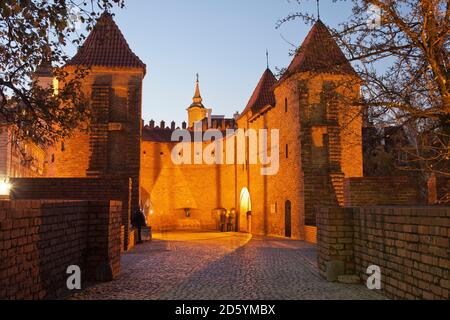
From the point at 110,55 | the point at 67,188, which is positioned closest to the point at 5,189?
the point at 67,188

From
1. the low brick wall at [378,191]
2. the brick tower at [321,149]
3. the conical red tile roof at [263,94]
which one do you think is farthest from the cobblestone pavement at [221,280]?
the conical red tile roof at [263,94]

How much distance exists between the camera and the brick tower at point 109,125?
2373 cm

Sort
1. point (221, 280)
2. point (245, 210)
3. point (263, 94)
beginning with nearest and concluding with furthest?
point (221, 280)
point (263, 94)
point (245, 210)

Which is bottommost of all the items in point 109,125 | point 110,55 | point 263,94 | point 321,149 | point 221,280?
point 221,280

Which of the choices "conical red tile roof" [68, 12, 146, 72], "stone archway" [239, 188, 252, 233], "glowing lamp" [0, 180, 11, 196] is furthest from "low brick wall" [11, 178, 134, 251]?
"stone archway" [239, 188, 252, 233]

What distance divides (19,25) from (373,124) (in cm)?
822

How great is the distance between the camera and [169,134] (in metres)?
47.2

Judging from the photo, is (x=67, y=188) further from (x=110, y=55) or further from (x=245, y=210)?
(x=245, y=210)

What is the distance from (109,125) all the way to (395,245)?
1854cm

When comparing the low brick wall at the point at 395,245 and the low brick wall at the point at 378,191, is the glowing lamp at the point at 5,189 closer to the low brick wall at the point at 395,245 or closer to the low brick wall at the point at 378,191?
the low brick wall at the point at 395,245

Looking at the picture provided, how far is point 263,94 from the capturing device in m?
33.8

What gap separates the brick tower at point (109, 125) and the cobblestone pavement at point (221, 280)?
9249 mm

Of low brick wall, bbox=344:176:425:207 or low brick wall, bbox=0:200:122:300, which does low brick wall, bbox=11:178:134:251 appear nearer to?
low brick wall, bbox=0:200:122:300
